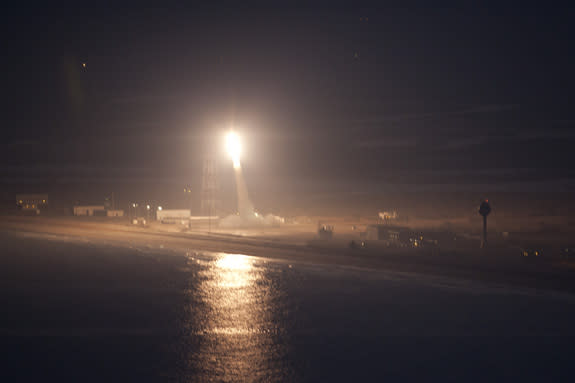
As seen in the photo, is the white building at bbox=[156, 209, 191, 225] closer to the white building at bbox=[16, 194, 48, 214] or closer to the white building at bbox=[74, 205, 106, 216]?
the white building at bbox=[74, 205, 106, 216]

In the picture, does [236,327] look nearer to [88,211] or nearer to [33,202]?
[88,211]

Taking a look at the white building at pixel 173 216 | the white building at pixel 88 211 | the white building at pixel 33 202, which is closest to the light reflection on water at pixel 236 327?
the white building at pixel 173 216

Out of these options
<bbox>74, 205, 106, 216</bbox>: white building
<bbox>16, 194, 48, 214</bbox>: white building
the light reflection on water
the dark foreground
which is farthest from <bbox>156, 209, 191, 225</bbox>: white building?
<bbox>16, 194, 48, 214</bbox>: white building

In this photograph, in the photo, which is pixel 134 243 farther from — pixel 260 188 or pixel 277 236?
pixel 260 188

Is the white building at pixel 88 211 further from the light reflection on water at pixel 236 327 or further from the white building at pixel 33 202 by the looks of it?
the light reflection on water at pixel 236 327

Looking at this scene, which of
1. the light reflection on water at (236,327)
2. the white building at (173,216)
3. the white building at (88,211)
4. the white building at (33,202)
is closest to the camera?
the light reflection on water at (236,327)

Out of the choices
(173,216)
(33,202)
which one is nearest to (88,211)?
(173,216)

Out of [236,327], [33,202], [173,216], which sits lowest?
[236,327]
